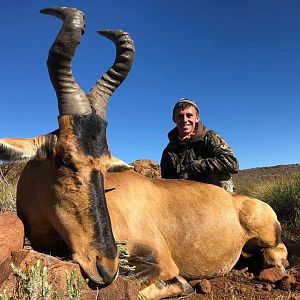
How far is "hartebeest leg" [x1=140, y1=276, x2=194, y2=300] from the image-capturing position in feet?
15.6

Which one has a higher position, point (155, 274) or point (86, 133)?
point (86, 133)

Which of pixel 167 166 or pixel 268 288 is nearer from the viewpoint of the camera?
pixel 268 288

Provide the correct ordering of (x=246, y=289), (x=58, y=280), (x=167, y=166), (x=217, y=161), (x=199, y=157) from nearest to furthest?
(x=58, y=280)
(x=246, y=289)
(x=217, y=161)
(x=199, y=157)
(x=167, y=166)

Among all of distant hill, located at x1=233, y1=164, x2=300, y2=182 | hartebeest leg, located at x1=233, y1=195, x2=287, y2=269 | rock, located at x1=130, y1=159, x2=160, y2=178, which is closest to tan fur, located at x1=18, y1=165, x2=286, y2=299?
hartebeest leg, located at x1=233, y1=195, x2=287, y2=269

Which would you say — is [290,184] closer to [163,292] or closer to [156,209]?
[156,209]

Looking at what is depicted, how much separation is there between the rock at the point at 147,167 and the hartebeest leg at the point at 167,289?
689 centimetres

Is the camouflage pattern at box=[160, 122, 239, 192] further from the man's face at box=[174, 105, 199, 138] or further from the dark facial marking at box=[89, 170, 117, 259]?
the dark facial marking at box=[89, 170, 117, 259]

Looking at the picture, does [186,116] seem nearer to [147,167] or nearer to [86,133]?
[86,133]

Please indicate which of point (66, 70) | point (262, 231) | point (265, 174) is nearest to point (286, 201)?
point (262, 231)

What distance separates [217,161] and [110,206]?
3137mm

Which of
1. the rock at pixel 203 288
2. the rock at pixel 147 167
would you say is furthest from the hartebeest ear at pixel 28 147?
the rock at pixel 147 167

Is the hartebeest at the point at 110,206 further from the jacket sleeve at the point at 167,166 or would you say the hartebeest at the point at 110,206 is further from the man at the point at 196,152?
the jacket sleeve at the point at 167,166

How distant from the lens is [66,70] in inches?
188

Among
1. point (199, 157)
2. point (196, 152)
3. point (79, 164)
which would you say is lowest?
point (79, 164)
